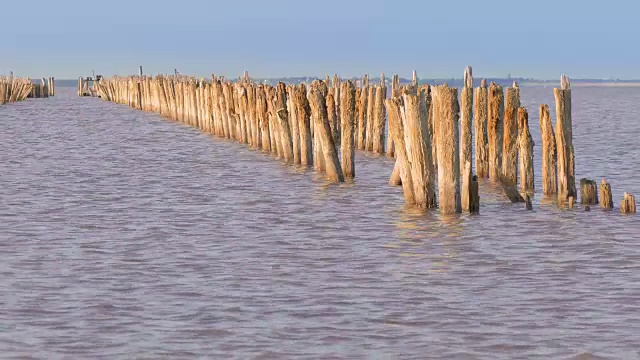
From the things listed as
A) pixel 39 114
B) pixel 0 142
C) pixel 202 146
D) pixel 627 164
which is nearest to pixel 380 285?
pixel 627 164

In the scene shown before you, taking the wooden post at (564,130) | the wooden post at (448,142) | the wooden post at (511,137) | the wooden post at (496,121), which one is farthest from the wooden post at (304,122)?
the wooden post at (448,142)

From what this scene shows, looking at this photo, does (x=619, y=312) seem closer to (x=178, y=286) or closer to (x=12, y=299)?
(x=178, y=286)

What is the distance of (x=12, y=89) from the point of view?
68.8 m

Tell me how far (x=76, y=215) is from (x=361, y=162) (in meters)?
8.55

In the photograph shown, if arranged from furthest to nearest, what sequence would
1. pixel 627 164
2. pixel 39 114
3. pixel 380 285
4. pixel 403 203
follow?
1. pixel 39 114
2. pixel 627 164
3. pixel 403 203
4. pixel 380 285

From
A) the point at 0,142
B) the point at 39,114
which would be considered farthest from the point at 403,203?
the point at 39,114

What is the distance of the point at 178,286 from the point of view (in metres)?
9.68

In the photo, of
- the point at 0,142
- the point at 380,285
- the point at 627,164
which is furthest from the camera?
the point at 0,142

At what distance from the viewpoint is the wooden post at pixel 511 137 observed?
1642 cm

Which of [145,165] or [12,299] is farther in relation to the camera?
[145,165]

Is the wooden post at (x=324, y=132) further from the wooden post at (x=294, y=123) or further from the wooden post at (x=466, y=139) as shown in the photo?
the wooden post at (x=466, y=139)

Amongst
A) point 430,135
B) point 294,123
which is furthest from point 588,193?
point 294,123

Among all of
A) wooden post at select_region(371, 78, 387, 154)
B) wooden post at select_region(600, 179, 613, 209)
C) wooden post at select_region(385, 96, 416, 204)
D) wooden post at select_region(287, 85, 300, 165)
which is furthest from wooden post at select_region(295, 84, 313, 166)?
wooden post at select_region(600, 179, 613, 209)

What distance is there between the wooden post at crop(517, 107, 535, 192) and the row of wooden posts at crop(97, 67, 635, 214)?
1 centimetres
